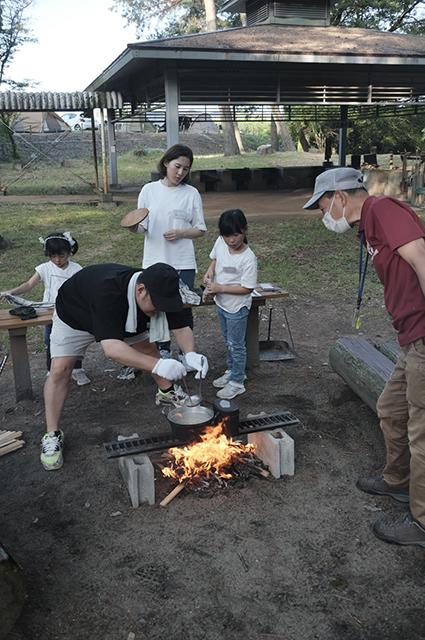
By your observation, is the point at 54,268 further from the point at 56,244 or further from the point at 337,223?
the point at 337,223

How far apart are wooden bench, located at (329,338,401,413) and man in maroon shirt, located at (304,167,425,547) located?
0.80 m

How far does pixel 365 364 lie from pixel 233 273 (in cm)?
127

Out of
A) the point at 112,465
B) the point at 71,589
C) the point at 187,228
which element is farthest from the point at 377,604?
the point at 187,228

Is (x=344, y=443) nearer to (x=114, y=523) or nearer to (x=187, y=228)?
(x=114, y=523)

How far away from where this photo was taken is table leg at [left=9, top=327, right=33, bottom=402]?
15.4 feet

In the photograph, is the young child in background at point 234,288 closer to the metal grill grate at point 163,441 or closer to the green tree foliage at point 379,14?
the metal grill grate at point 163,441

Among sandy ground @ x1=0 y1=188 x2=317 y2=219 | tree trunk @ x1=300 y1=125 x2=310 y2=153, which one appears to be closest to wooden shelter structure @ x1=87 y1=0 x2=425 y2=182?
sandy ground @ x1=0 y1=188 x2=317 y2=219

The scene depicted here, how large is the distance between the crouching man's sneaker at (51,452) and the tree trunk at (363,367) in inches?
86.5

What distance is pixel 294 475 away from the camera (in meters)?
3.67

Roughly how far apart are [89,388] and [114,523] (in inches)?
84.8

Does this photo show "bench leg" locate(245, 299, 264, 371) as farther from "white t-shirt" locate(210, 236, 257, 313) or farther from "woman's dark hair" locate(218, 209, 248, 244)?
"woman's dark hair" locate(218, 209, 248, 244)

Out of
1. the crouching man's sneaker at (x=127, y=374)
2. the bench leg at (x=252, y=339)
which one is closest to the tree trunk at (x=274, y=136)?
the bench leg at (x=252, y=339)

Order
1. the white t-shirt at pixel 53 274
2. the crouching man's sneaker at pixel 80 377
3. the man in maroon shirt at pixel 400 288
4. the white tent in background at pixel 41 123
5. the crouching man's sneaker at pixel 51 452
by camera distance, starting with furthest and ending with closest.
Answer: the white tent in background at pixel 41 123
the crouching man's sneaker at pixel 80 377
the white t-shirt at pixel 53 274
the crouching man's sneaker at pixel 51 452
the man in maroon shirt at pixel 400 288

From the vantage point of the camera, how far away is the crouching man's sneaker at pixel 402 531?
297cm
